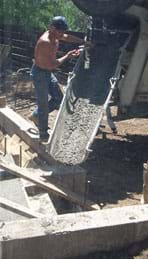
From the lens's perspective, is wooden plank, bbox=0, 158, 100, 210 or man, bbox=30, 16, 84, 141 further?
man, bbox=30, 16, 84, 141

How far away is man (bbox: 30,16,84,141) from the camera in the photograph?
254 inches

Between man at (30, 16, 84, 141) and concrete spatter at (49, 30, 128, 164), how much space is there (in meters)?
0.33

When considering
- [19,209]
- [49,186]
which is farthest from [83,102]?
[19,209]

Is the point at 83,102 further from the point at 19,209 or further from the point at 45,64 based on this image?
the point at 19,209

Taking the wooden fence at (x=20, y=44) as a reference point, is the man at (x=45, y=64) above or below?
above

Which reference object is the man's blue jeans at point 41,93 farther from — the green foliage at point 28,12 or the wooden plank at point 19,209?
the green foliage at point 28,12

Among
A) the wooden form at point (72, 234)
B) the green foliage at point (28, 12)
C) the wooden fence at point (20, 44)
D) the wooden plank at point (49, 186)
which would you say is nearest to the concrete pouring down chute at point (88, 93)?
the wooden plank at point (49, 186)

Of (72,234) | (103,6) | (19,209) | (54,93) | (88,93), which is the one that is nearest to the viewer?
(72,234)

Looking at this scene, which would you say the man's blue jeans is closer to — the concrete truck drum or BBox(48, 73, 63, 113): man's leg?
BBox(48, 73, 63, 113): man's leg

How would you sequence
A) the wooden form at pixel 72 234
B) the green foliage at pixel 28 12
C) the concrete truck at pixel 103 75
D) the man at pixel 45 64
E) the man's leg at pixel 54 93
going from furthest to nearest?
the green foliage at pixel 28 12 < the man's leg at pixel 54 93 < the man at pixel 45 64 < the concrete truck at pixel 103 75 < the wooden form at pixel 72 234

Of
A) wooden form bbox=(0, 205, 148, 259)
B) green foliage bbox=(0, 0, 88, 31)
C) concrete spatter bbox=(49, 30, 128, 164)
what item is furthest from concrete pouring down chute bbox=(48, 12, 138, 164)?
green foliage bbox=(0, 0, 88, 31)

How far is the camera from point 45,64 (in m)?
6.57

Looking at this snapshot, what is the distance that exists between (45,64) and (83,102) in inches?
27.5

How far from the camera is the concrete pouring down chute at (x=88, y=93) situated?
230 inches
